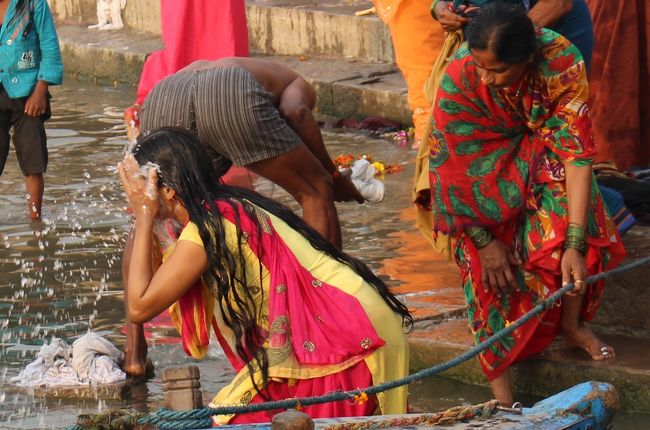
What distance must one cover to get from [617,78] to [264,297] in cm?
344

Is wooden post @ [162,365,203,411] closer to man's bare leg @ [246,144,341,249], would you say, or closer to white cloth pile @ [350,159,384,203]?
man's bare leg @ [246,144,341,249]

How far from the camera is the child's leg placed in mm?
8820

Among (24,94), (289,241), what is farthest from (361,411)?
(24,94)

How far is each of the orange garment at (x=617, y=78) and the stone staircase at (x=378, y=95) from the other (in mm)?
1019

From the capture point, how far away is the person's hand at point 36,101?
28.7 feet

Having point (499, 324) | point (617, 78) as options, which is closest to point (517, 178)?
point (499, 324)

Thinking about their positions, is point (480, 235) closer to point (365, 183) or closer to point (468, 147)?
point (468, 147)

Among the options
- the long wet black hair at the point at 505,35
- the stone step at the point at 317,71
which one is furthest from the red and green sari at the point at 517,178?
the stone step at the point at 317,71

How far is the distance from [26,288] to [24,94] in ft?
5.96

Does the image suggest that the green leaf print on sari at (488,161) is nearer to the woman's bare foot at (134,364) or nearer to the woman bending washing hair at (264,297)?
the woman bending washing hair at (264,297)

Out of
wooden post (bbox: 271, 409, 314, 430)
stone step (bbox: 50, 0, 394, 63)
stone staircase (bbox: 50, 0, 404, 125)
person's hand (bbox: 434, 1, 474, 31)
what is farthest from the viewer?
stone step (bbox: 50, 0, 394, 63)

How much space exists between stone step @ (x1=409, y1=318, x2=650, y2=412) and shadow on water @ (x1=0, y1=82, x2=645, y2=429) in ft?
0.27

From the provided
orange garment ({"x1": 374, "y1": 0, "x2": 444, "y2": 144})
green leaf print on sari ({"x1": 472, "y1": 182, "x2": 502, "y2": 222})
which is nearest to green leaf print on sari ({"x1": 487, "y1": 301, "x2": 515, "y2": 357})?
green leaf print on sari ({"x1": 472, "y1": 182, "x2": 502, "y2": 222})

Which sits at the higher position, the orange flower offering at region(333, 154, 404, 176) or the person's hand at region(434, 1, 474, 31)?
the person's hand at region(434, 1, 474, 31)
